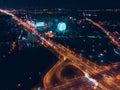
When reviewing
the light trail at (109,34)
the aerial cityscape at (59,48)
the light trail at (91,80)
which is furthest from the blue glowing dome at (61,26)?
the light trail at (91,80)

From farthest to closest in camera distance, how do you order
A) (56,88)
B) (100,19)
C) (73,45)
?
(100,19) < (73,45) < (56,88)

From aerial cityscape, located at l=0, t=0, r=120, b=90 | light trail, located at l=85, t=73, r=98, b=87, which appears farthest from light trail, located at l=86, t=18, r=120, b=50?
light trail, located at l=85, t=73, r=98, b=87

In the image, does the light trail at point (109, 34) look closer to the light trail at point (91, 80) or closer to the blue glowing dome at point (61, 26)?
the blue glowing dome at point (61, 26)

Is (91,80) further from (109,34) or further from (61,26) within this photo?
(61,26)

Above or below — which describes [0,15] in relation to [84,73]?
above

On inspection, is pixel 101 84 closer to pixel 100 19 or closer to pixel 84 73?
pixel 84 73

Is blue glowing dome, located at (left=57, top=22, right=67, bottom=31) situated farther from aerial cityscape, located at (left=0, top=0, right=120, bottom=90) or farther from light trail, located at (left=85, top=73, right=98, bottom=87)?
light trail, located at (left=85, top=73, right=98, bottom=87)

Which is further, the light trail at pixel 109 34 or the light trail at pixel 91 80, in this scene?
the light trail at pixel 109 34

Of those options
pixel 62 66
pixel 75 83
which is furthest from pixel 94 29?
pixel 75 83
